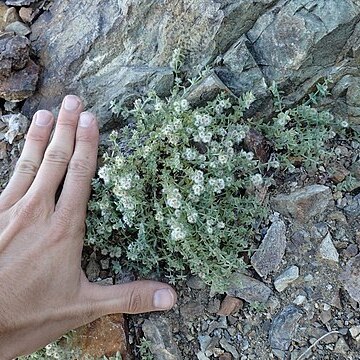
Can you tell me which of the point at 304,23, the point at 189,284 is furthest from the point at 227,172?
the point at 304,23

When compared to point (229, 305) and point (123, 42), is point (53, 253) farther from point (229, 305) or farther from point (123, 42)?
point (123, 42)

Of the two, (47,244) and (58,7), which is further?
(58,7)

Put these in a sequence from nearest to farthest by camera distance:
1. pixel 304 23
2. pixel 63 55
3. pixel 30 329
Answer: pixel 30 329 → pixel 304 23 → pixel 63 55

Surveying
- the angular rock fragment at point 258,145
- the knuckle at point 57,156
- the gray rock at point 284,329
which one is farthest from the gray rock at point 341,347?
the knuckle at point 57,156

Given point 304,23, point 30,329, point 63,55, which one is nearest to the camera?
point 30,329

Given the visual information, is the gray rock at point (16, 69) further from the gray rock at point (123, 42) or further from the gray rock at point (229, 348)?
the gray rock at point (229, 348)

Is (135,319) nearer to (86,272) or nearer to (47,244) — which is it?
(86,272)
